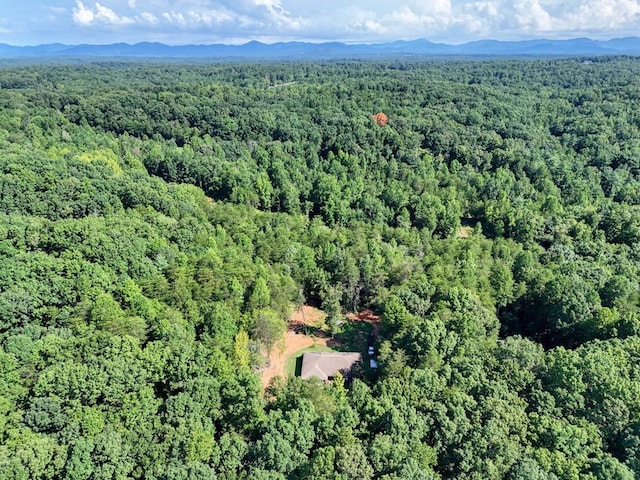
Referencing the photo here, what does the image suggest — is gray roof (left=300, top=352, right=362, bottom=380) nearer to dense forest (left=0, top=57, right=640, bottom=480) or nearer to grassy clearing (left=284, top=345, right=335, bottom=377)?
grassy clearing (left=284, top=345, right=335, bottom=377)

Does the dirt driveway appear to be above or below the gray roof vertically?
below

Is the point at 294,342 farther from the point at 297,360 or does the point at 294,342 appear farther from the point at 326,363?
the point at 326,363

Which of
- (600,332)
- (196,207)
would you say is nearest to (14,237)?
(196,207)

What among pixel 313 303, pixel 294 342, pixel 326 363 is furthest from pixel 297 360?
pixel 313 303

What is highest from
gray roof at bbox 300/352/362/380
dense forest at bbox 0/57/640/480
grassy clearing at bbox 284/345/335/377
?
dense forest at bbox 0/57/640/480

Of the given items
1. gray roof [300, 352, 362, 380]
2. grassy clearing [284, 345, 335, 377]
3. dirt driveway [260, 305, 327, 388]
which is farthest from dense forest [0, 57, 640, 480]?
grassy clearing [284, 345, 335, 377]

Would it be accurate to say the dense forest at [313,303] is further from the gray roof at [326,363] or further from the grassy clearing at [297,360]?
the grassy clearing at [297,360]
